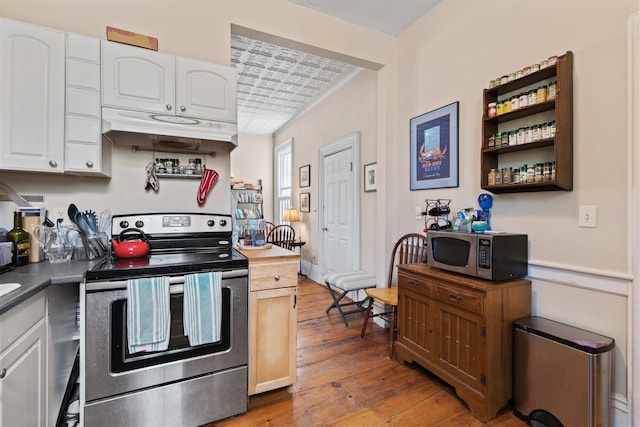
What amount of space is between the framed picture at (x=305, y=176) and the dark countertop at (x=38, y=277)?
3.65 meters

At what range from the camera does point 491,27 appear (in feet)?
7.20

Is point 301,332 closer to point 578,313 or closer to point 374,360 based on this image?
point 374,360

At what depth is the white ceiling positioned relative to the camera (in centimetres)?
268

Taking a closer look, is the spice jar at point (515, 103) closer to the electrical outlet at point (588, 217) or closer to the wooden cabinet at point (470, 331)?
the electrical outlet at point (588, 217)

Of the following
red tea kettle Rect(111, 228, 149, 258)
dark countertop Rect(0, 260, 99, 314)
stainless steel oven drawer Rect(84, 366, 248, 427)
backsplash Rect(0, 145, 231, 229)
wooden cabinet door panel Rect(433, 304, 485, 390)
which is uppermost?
backsplash Rect(0, 145, 231, 229)

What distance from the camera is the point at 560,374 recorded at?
157 centimetres

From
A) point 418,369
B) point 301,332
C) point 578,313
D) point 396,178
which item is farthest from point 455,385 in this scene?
point 396,178

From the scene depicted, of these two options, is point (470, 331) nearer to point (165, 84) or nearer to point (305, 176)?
point (165, 84)

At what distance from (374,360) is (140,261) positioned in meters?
1.90

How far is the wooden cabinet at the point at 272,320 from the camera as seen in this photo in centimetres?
185

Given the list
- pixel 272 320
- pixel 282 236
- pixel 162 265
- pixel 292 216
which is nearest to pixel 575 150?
pixel 272 320

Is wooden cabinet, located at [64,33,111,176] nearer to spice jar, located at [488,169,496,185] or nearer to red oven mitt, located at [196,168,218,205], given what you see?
red oven mitt, located at [196,168,218,205]

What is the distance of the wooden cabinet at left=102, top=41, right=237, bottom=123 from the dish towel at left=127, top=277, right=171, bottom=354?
1112 mm

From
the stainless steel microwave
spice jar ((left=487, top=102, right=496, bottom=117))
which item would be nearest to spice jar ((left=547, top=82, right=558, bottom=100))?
spice jar ((left=487, top=102, right=496, bottom=117))
